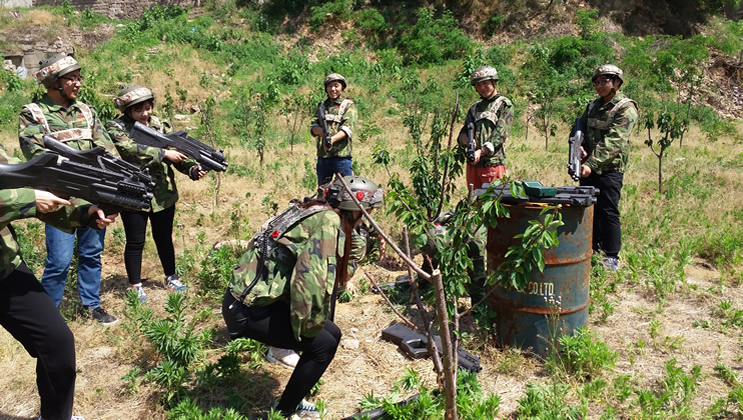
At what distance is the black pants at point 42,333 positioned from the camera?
2.27m

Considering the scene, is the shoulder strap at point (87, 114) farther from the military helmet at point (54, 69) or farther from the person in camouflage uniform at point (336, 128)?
the person in camouflage uniform at point (336, 128)

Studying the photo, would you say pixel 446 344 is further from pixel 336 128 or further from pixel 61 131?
pixel 336 128

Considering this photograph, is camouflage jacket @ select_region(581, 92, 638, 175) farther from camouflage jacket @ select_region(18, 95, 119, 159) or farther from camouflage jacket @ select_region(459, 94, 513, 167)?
camouflage jacket @ select_region(18, 95, 119, 159)

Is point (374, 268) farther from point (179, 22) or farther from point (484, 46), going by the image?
point (179, 22)

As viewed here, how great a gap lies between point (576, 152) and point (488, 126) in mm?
801

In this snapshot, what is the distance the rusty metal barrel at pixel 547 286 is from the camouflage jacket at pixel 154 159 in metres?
2.57

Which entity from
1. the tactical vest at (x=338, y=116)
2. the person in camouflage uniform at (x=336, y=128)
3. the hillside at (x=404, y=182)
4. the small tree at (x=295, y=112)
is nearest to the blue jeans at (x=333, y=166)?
the person in camouflage uniform at (x=336, y=128)

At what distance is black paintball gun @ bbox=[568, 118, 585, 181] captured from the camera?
4328mm

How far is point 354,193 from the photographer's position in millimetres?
2568

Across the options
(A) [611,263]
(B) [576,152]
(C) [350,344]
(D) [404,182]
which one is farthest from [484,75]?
(D) [404,182]

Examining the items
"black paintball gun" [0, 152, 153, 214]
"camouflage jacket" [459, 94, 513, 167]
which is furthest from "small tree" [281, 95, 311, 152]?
"black paintball gun" [0, 152, 153, 214]

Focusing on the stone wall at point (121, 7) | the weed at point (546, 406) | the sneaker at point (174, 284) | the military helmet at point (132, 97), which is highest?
the stone wall at point (121, 7)

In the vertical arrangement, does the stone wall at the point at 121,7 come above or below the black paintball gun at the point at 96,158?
above

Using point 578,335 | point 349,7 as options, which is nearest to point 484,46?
point 349,7
